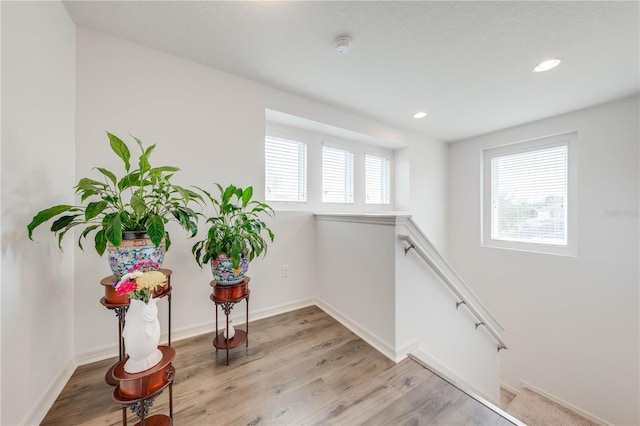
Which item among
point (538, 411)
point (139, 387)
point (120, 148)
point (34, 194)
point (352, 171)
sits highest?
point (352, 171)

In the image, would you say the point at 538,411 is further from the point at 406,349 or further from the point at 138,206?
the point at 138,206

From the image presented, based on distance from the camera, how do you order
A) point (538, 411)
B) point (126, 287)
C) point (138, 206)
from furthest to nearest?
point (538, 411) < point (138, 206) < point (126, 287)

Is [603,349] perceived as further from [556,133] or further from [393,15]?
[393,15]

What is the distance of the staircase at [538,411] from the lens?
2480 millimetres

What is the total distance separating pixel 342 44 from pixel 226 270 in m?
1.82

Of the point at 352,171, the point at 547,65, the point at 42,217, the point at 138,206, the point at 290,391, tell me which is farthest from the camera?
the point at 352,171

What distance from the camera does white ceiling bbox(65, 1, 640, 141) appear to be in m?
1.38

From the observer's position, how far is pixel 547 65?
6.07 ft

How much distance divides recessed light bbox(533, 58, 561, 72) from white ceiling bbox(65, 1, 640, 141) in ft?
0.17

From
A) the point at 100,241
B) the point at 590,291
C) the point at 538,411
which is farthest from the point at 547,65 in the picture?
the point at 538,411

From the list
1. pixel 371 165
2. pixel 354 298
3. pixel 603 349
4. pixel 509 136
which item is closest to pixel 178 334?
pixel 354 298

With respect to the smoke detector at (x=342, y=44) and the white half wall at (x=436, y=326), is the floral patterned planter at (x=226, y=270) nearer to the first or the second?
the white half wall at (x=436, y=326)

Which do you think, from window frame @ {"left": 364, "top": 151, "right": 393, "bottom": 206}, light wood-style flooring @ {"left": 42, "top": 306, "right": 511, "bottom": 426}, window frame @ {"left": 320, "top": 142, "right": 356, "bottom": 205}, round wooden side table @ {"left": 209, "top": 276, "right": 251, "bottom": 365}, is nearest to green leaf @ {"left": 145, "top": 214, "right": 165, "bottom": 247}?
round wooden side table @ {"left": 209, "top": 276, "right": 251, "bottom": 365}

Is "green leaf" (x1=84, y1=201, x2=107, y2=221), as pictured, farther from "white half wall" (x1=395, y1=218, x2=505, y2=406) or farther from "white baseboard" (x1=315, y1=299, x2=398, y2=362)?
"white baseboard" (x1=315, y1=299, x2=398, y2=362)
